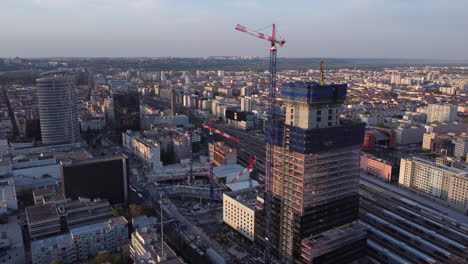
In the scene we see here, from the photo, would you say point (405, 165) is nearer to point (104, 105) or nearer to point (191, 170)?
point (191, 170)

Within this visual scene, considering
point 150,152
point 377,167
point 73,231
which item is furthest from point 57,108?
point 377,167

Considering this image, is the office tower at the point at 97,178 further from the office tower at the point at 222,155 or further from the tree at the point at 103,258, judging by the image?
the office tower at the point at 222,155

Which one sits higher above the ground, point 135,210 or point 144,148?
point 144,148

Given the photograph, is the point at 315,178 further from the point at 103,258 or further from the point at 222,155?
the point at 222,155

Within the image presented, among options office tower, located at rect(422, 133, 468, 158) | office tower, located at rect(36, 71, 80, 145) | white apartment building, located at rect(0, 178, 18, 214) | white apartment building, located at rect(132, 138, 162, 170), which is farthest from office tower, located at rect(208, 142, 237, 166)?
office tower, located at rect(422, 133, 468, 158)

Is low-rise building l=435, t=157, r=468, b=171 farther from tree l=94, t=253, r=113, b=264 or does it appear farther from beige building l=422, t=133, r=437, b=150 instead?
tree l=94, t=253, r=113, b=264
